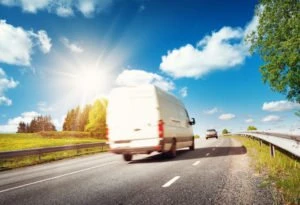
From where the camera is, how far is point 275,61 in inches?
904

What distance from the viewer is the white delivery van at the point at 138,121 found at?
41.0ft

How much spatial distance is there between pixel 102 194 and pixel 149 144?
637 cm

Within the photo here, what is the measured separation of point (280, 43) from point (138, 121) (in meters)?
14.9

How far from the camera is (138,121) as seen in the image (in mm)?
12664

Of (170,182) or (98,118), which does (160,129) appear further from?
(98,118)

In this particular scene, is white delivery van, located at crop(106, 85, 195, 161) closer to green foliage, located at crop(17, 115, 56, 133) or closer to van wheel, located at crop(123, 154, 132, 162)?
van wheel, located at crop(123, 154, 132, 162)

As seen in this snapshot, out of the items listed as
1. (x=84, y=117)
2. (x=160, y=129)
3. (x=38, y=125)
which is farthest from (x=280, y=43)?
(x=38, y=125)

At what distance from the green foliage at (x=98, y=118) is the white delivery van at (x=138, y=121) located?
5156 centimetres

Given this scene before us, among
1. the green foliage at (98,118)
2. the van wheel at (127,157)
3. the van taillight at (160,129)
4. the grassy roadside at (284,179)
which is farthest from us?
the green foliage at (98,118)

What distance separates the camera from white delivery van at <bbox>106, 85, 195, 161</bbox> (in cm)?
1251

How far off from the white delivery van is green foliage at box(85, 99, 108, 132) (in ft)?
169

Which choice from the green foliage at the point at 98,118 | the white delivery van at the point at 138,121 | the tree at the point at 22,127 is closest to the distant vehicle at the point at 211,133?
the green foliage at the point at 98,118

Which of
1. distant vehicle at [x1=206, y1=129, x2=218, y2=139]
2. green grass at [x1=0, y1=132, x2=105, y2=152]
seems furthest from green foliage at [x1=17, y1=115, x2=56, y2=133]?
distant vehicle at [x1=206, y1=129, x2=218, y2=139]

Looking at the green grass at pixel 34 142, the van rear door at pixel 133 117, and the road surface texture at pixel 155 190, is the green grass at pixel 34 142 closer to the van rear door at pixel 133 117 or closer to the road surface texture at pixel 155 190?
the van rear door at pixel 133 117
